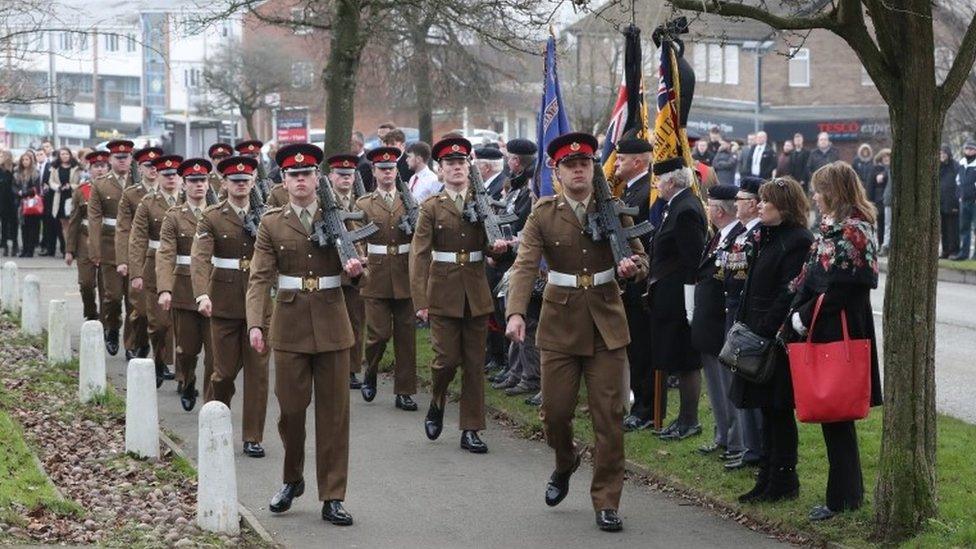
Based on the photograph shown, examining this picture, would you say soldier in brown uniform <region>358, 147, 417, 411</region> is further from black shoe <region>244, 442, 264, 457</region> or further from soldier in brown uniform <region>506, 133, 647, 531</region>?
soldier in brown uniform <region>506, 133, 647, 531</region>

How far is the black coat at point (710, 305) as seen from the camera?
11.3 m

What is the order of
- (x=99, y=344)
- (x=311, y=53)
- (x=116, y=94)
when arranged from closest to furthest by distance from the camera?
(x=99, y=344) → (x=311, y=53) → (x=116, y=94)

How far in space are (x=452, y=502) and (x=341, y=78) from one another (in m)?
10.5

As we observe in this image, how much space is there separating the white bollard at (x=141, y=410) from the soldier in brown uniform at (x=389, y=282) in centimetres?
300

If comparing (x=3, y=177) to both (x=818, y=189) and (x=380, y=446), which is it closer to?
(x=380, y=446)

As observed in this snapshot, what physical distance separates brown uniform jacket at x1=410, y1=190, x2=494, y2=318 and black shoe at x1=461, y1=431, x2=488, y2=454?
940 mm

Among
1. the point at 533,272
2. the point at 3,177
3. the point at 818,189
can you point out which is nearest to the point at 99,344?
the point at 533,272

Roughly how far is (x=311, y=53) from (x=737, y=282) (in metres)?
36.9

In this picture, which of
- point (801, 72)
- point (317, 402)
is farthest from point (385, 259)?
point (801, 72)

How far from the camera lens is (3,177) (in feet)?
110

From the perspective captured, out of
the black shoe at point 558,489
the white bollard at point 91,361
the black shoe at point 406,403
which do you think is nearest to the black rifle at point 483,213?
the black shoe at point 406,403

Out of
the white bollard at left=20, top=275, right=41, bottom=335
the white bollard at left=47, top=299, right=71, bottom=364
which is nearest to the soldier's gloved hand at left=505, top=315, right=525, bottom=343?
the white bollard at left=47, top=299, right=71, bottom=364

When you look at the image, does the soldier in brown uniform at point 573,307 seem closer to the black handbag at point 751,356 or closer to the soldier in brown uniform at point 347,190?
the black handbag at point 751,356

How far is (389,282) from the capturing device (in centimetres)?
1468
